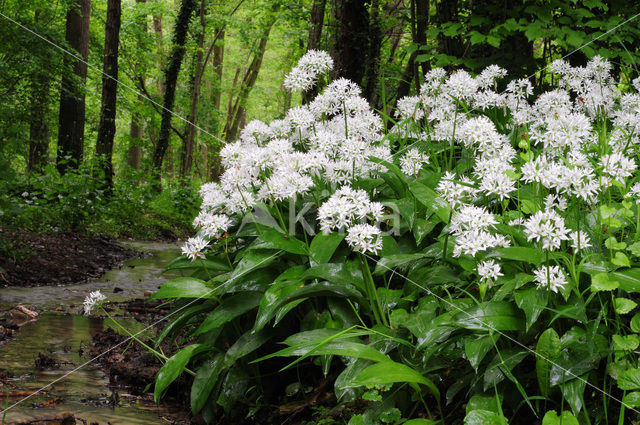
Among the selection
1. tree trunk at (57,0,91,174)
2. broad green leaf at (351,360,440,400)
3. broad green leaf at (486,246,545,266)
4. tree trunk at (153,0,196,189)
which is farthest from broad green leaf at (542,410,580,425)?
tree trunk at (153,0,196,189)

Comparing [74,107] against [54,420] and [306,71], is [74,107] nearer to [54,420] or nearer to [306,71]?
[306,71]

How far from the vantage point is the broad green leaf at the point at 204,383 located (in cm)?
Result: 220

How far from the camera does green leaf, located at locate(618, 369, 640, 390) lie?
1416 millimetres

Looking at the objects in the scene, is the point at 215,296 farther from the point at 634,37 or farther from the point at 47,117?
the point at 47,117

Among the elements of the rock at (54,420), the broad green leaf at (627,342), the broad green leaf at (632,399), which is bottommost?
the rock at (54,420)

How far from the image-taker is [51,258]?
574cm

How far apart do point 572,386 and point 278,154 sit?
164 cm

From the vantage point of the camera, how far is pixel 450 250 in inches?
85.7

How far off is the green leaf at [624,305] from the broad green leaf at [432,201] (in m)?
0.71

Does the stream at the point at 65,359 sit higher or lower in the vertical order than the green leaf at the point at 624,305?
lower

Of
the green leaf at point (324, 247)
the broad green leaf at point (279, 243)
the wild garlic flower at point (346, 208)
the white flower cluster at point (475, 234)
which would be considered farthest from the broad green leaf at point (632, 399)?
the broad green leaf at point (279, 243)

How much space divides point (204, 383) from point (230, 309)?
0.35 meters

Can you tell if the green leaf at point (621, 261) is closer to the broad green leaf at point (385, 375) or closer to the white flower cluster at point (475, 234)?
the white flower cluster at point (475, 234)

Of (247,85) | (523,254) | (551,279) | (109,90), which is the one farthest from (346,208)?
(247,85)
